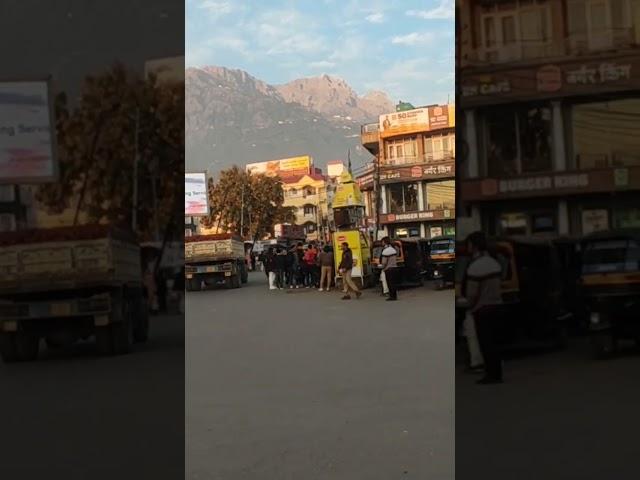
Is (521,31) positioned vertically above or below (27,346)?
above

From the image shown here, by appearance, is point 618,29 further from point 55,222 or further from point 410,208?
point 55,222

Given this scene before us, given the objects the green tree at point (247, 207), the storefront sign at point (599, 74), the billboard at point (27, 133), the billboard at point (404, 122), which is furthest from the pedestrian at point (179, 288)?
the storefront sign at point (599, 74)

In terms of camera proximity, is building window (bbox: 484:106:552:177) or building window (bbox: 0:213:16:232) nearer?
building window (bbox: 484:106:552:177)

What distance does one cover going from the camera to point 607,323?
5.02 ft

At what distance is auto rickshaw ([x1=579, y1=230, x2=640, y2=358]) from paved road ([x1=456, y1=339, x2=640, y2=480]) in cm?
5

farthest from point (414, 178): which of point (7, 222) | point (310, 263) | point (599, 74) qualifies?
point (7, 222)

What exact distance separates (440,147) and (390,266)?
0.30m

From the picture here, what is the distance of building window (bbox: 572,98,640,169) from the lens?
1474 mm

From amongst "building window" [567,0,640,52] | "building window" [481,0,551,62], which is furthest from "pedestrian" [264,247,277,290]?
"building window" [567,0,640,52]

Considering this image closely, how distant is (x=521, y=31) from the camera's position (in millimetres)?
1484

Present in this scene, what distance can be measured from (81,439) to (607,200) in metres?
1.37

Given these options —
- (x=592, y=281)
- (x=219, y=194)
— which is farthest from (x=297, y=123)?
(x=592, y=281)

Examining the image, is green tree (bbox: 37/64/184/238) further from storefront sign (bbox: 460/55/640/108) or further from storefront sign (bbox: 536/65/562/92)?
storefront sign (bbox: 536/65/562/92)

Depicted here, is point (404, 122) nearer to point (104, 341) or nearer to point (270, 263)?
point (270, 263)
